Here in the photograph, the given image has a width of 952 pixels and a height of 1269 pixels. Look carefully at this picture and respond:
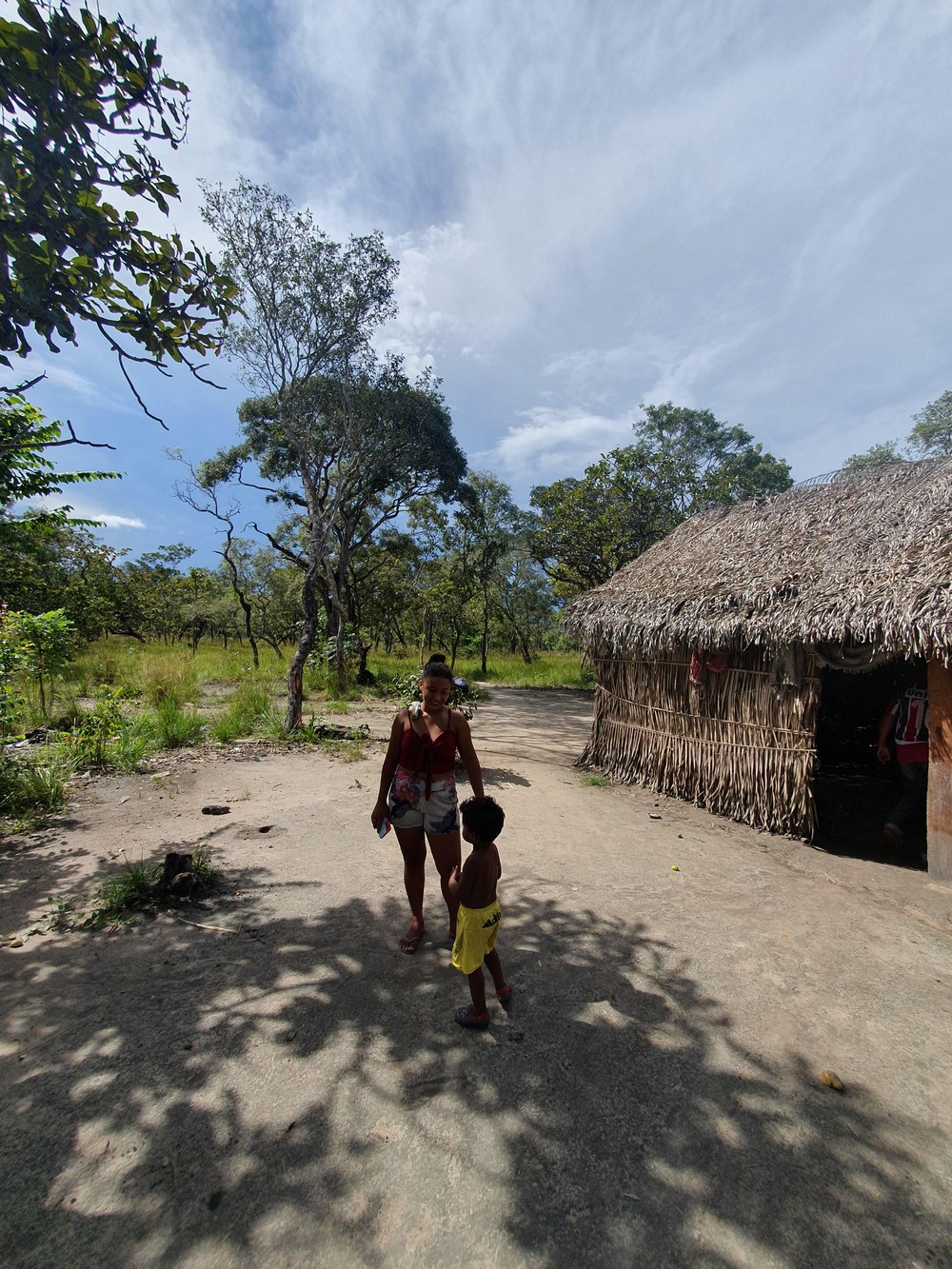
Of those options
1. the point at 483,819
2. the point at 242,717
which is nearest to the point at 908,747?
the point at 483,819

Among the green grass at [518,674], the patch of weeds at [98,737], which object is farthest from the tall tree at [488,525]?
the patch of weeds at [98,737]

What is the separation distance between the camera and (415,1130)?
2.00 m

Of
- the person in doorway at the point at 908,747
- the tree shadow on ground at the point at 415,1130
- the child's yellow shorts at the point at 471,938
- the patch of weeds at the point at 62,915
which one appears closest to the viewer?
the tree shadow on ground at the point at 415,1130

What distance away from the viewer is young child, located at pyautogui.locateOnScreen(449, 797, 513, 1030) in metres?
2.43

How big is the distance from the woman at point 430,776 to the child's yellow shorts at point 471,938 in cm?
53

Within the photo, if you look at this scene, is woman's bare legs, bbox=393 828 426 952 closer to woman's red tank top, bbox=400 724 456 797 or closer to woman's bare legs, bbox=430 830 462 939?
woman's bare legs, bbox=430 830 462 939

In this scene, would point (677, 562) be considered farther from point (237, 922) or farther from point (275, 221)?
point (275, 221)

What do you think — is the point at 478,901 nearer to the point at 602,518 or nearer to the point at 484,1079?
the point at 484,1079

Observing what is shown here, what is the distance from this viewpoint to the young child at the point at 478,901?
2428 millimetres

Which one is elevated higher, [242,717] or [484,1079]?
[242,717]

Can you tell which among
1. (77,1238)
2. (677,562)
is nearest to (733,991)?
(77,1238)

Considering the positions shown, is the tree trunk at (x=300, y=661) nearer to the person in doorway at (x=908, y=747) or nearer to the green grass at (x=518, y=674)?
the green grass at (x=518, y=674)

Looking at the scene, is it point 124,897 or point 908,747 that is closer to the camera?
point 124,897

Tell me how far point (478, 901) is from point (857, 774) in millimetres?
7786
